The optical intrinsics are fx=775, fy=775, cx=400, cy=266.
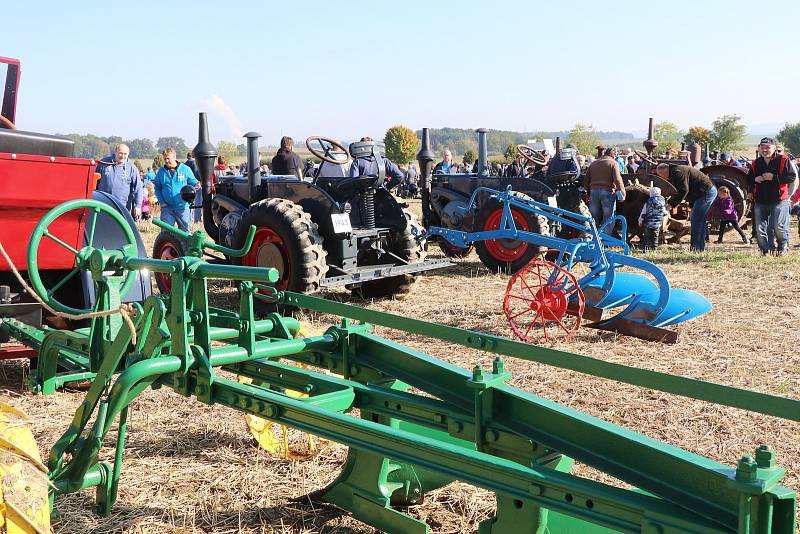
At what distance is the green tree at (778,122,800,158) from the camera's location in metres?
63.6

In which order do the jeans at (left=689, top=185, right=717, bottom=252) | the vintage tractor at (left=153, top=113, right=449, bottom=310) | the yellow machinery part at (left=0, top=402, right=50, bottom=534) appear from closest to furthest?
the yellow machinery part at (left=0, top=402, right=50, bottom=534) < the vintage tractor at (left=153, top=113, right=449, bottom=310) < the jeans at (left=689, top=185, right=717, bottom=252)

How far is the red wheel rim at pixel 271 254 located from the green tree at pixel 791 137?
2560 inches

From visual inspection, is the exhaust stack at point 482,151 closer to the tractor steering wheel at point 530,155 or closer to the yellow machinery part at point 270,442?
the tractor steering wheel at point 530,155

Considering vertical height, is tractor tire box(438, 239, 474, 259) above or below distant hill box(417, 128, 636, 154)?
below

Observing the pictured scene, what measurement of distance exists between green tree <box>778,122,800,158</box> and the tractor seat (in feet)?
222

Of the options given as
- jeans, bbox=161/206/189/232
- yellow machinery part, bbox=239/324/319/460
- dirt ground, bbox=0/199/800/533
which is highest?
jeans, bbox=161/206/189/232

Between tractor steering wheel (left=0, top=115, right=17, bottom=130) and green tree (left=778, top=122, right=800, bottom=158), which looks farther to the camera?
green tree (left=778, top=122, right=800, bottom=158)

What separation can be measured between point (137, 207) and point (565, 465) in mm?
9862

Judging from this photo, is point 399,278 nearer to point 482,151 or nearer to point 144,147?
point 482,151

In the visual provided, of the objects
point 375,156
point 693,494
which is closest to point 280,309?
point 375,156

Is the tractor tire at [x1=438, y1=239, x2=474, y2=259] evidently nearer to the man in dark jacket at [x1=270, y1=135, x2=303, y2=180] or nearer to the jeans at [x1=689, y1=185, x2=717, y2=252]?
the man in dark jacket at [x1=270, y1=135, x2=303, y2=180]

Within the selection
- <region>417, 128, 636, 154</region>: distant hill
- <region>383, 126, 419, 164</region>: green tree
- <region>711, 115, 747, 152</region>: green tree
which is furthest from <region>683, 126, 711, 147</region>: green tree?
<region>417, 128, 636, 154</region>: distant hill

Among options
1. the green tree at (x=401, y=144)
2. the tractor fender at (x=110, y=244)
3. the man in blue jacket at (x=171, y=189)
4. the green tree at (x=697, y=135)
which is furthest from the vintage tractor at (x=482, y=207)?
the green tree at (x=401, y=144)

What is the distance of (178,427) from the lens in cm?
427
